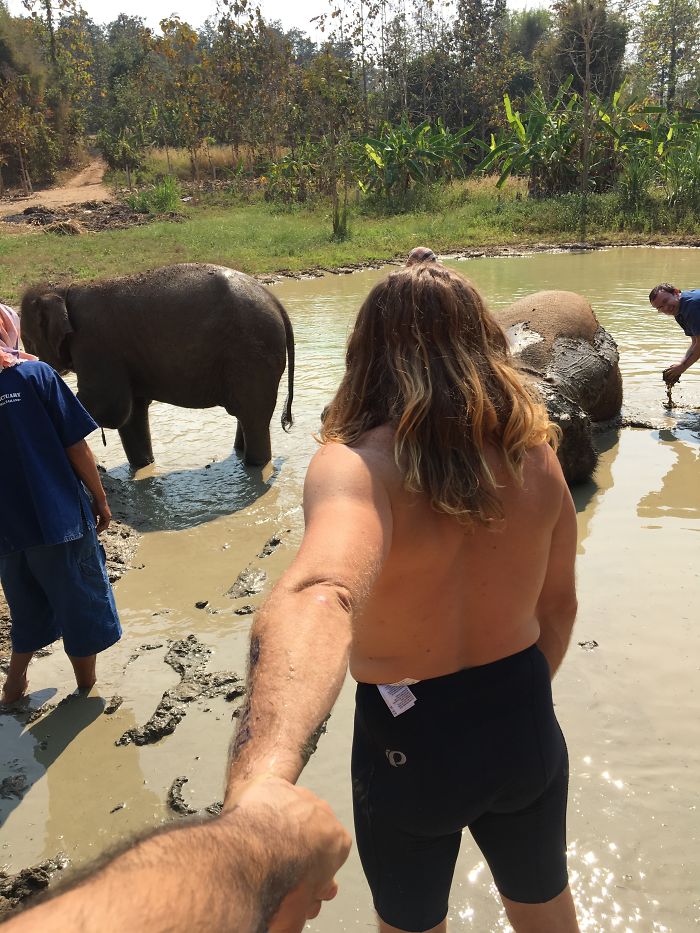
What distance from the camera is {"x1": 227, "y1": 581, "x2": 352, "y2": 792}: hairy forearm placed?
926 millimetres

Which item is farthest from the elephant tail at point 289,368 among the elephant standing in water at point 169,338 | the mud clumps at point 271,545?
the mud clumps at point 271,545

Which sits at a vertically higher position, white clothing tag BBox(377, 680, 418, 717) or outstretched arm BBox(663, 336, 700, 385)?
white clothing tag BBox(377, 680, 418, 717)

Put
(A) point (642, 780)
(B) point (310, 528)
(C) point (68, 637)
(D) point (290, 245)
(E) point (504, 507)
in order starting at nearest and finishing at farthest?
(B) point (310, 528), (E) point (504, 507), (A) point (642, 780), (C) point (68, 637), (D) point (290, 245)

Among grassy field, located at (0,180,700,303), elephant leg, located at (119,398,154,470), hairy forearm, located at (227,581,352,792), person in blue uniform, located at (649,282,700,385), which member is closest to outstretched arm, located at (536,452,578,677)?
hairy forearm, located at (227,581,352,792)

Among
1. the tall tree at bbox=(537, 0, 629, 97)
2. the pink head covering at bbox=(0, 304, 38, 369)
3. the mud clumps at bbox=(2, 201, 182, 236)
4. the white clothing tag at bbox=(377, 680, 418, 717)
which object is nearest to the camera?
the white clothing tag at bbox=(377, 680, 418, 717)

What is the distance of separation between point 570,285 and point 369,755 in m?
13.7

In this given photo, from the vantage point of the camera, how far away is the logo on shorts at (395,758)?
5.46 ft

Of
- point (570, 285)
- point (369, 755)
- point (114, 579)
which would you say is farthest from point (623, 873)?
point (570, 285)

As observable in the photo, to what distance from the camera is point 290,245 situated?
20.1 m

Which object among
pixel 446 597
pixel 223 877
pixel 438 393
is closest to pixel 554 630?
pixel 446 597

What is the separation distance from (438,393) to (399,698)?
2.11ft

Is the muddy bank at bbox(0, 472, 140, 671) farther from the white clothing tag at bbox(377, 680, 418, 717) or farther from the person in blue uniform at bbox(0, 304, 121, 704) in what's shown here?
the white clothing tag at bbox(377, 680, 418, 717)

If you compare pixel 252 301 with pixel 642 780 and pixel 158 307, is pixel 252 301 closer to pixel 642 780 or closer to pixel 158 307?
pixel 158 307

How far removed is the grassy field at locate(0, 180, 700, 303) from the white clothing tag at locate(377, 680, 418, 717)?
14.5 metres
